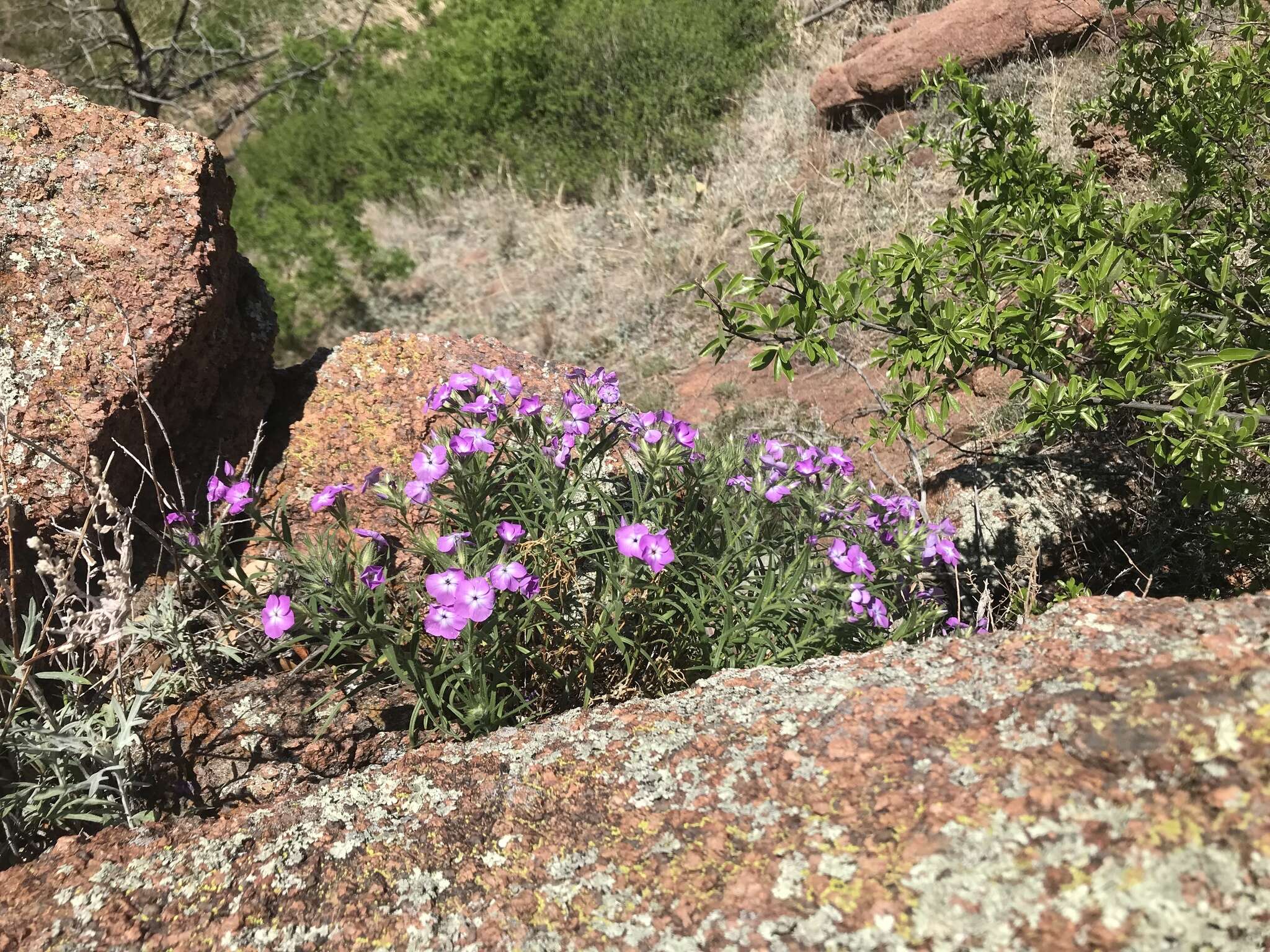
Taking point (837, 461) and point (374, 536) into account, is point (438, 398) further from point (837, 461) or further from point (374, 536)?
point (837, 461)

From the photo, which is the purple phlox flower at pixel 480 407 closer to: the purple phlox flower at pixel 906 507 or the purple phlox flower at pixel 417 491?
the purple phlox flower at pixel 417 491

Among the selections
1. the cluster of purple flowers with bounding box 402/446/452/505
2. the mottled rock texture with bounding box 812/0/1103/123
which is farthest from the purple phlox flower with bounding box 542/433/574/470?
the mottled rock texture with bounding box 812/0/1103/123

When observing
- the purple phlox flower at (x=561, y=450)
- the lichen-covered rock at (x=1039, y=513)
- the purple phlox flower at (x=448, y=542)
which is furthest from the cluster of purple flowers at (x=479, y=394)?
the lichen-covered rock at (x=1039, y=513)

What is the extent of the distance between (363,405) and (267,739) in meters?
1.59

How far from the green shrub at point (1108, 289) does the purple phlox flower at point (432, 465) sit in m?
0.81

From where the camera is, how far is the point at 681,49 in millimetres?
7688

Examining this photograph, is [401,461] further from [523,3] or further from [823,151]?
[523,3]

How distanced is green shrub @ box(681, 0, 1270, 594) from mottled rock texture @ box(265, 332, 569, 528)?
1.17 meters

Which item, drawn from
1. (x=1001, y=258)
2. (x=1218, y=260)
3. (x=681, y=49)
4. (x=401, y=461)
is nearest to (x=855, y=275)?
(x=1001, y=258)

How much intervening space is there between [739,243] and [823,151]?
118 centimetres

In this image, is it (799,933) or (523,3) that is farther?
(523,3)

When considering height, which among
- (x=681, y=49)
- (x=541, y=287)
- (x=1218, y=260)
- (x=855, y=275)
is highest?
(x=681, y=49)

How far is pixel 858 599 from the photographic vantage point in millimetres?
2090

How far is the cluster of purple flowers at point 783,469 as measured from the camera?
237 centimetres
